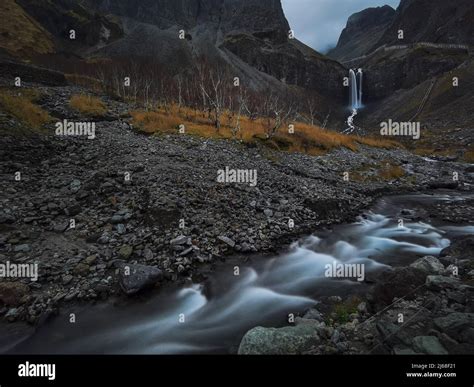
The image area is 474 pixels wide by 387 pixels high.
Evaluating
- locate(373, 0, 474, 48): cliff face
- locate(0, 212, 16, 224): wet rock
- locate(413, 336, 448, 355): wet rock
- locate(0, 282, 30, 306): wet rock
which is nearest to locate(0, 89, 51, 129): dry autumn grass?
locate(0, 212, 16, 224): wet rock

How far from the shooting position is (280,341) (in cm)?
690

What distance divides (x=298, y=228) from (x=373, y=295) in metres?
7.50

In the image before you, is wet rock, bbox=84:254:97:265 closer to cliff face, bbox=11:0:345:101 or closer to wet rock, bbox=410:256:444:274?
wet rock, bbox=410:256:444:274

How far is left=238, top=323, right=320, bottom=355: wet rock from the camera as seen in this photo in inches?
267

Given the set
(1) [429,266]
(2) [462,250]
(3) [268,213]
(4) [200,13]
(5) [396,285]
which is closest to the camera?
(5) [396,285]

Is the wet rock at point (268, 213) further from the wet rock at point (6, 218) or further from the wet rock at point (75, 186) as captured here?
the wet rock at point (6, 218)

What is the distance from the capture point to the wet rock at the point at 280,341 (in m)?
6.77

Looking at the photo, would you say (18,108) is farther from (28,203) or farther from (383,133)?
A: (383,133)

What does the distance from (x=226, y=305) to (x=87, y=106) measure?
28.4 meters

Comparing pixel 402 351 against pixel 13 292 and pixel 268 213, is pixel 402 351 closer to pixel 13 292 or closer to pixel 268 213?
pixel 13 292

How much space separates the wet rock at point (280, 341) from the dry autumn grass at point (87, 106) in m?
29.1

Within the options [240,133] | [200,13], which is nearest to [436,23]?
[200,13]

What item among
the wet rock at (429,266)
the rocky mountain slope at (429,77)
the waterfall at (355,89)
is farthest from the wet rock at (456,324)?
the waterfall at (355,89)
